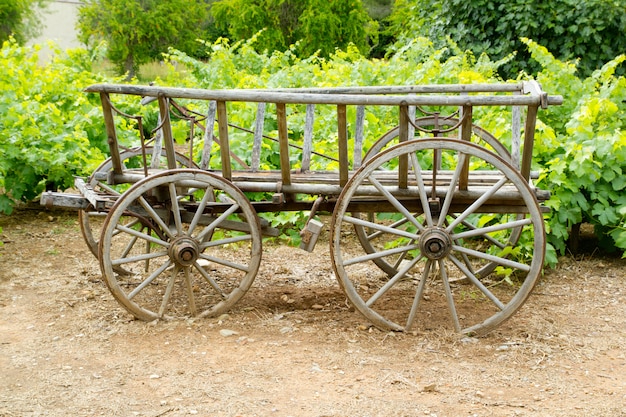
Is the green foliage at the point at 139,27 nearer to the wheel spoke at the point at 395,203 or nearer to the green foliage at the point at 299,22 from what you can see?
the green foliage at the point at 299,22

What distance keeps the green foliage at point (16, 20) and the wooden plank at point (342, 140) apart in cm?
1716

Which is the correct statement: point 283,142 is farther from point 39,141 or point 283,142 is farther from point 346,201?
point 39,141

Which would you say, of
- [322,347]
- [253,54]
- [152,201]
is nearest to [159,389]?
[322,347]

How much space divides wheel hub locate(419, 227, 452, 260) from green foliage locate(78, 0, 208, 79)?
53.2 ft

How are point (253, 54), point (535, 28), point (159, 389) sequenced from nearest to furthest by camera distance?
point (159, 389) < point (535, 28) < point (253, 54)

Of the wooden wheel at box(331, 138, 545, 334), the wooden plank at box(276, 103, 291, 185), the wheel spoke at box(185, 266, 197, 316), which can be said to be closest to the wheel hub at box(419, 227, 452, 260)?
the wooden wheel at box(331, 138, 545, 334)

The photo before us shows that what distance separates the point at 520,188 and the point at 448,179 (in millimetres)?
546

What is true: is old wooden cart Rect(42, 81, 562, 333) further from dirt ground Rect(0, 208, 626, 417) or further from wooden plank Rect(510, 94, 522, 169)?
dirt ground Rect(0, 208, 626, 417)

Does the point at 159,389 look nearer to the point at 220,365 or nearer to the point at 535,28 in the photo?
the point at 220,365

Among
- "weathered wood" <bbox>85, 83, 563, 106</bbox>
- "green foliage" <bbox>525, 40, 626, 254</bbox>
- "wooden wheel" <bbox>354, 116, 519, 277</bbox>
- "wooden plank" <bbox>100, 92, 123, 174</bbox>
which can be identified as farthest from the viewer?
"green foliage" <bbox>525, 40, 626, 254</bbox>

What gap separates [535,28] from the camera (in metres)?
9.49

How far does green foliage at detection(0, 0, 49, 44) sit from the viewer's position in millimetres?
19781

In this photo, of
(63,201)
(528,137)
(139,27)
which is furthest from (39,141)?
(139,27)

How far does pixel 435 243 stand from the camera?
3.85 meters
